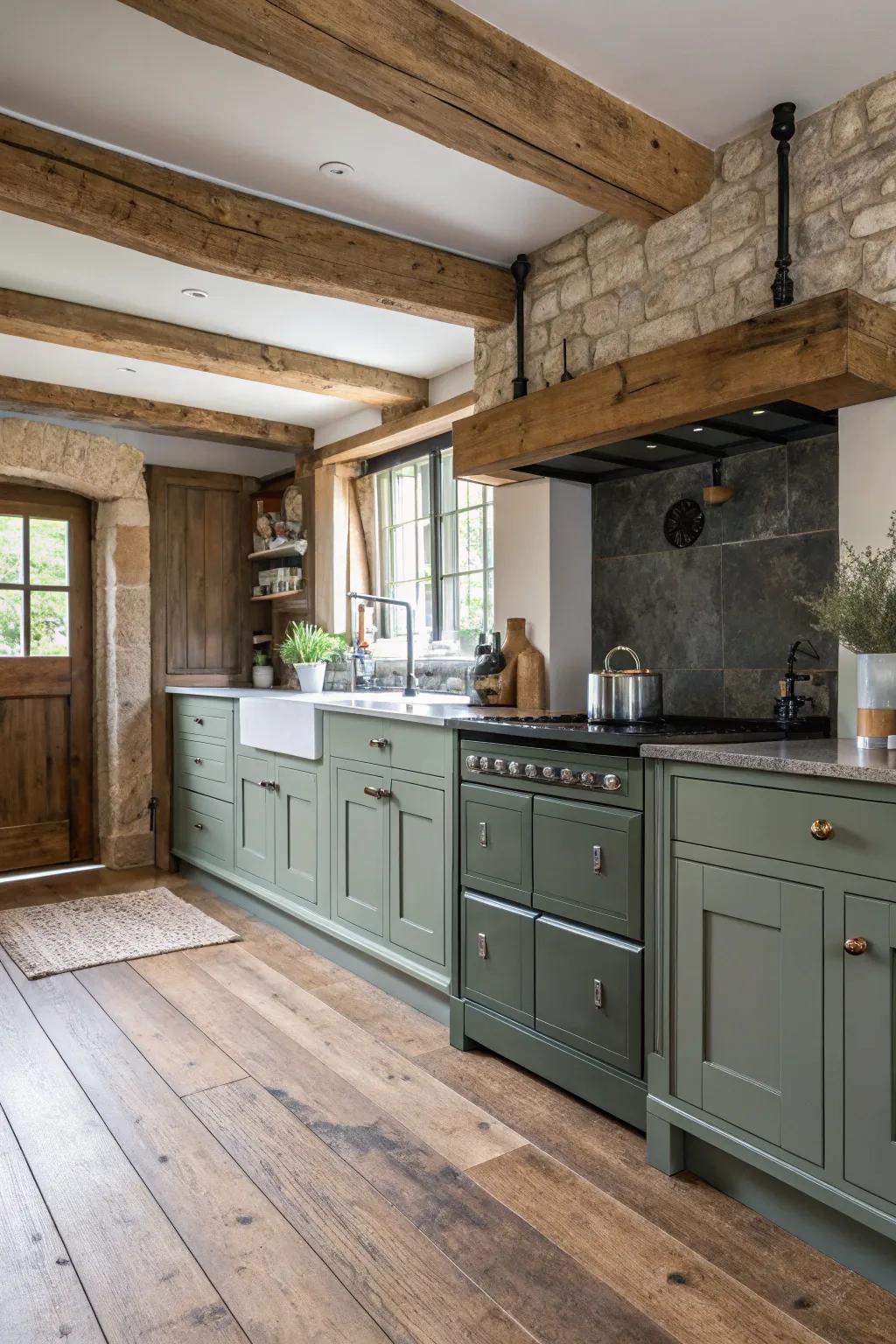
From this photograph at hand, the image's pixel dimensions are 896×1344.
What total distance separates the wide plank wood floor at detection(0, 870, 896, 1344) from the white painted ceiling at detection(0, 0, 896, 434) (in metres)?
2.56

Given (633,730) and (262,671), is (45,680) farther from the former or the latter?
(633,730)

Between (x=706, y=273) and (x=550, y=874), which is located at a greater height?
(x=706, y=273)

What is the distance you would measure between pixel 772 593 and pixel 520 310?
137 cm

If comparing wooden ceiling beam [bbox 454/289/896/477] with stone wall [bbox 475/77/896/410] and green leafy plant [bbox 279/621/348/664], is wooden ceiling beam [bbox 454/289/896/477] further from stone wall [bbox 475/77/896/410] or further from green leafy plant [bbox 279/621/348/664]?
green leafy plant [bbox 279/621/348/664]

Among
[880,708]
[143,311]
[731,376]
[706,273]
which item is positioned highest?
[143,311]

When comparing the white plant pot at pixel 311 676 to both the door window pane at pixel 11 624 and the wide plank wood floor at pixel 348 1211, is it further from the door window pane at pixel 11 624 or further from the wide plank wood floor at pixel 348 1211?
the wide plank wood floor at pixel 348 1211

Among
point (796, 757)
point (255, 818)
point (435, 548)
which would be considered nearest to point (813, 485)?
point (796, 757)

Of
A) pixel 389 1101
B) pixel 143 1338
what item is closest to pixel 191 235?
pixel 389 1101

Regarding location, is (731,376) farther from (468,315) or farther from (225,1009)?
(225,1009)

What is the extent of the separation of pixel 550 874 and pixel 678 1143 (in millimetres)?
685

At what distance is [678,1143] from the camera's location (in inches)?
83.4

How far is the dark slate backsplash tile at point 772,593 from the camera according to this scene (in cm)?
265

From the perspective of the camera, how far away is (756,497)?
283cm

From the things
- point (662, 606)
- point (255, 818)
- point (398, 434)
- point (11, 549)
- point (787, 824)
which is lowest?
point (255, 818)
